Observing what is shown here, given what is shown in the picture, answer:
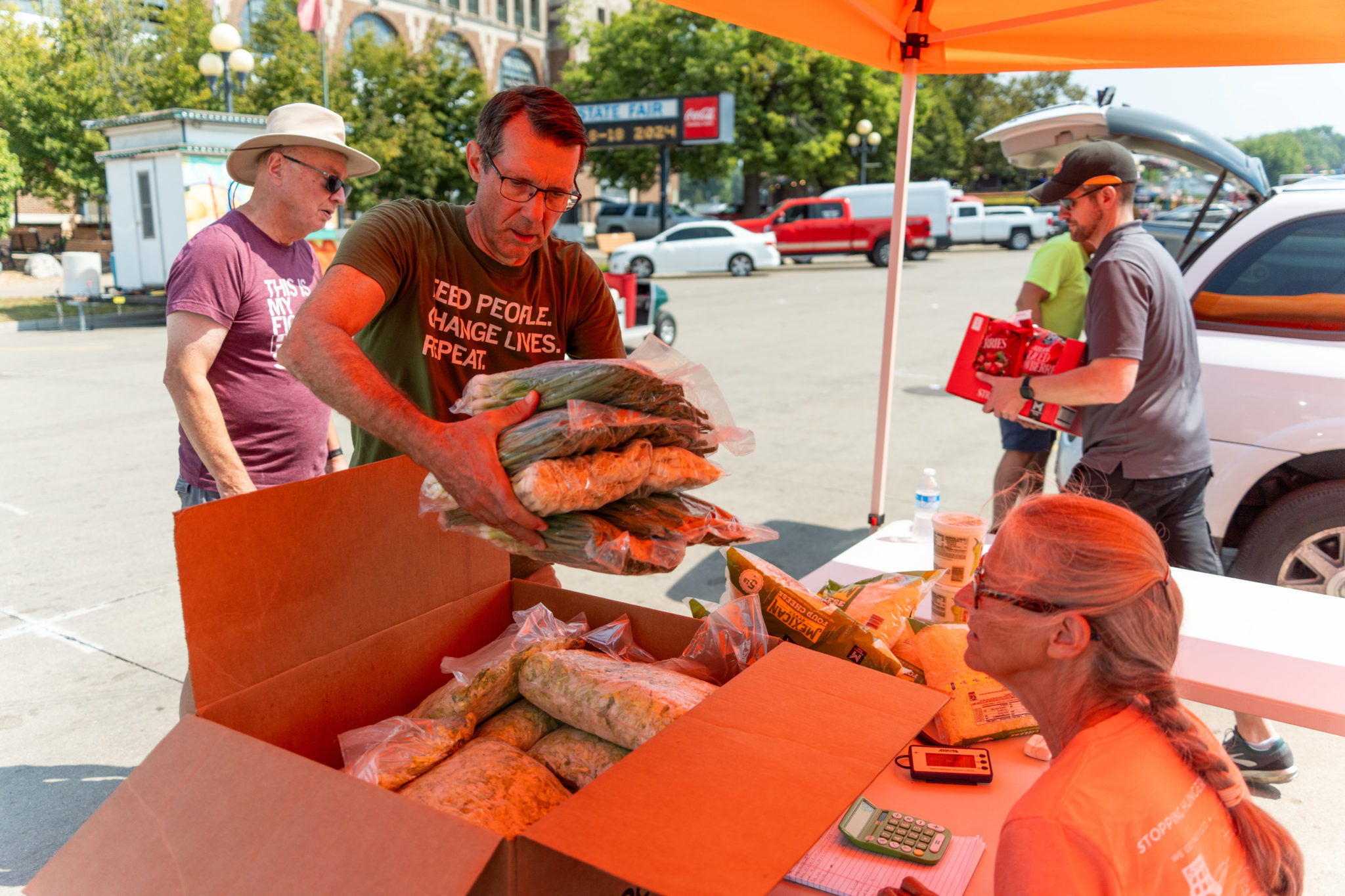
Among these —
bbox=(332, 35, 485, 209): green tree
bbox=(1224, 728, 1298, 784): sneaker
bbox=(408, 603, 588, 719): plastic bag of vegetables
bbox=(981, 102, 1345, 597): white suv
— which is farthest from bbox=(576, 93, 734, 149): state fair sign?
bbox=(408, 603, 588, 719): plastic bag of vegetables

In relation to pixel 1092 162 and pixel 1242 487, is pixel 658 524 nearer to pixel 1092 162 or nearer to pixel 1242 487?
pixel 1092 162

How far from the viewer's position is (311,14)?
687 inches

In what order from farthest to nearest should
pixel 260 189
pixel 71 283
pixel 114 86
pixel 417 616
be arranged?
pixel 114 86 → pixel 71 283 → pixel 260 189 → pixel 417 616

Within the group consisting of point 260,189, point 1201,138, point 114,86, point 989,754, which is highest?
point 114,86

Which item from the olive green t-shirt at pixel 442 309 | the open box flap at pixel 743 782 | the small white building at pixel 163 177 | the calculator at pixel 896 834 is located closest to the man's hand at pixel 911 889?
the calculator at pixel 896 834

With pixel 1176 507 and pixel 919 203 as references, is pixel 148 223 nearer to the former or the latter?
pixel 1176 507

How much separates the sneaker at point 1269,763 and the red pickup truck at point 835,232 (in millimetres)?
27390

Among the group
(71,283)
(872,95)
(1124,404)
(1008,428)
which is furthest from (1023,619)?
(872,95)

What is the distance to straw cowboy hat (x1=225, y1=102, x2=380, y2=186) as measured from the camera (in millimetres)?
3129

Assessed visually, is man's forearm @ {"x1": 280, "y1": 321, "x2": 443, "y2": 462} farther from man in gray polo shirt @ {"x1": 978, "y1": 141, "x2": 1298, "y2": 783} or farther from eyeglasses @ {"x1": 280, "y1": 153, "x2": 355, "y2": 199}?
man in gray polo shirt @ {"x1": 978, "y1": 141, "x2": 1298, "y2": 783}

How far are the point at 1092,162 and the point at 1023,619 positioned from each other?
2.66 metres

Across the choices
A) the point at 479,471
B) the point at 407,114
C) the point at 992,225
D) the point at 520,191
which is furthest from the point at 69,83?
the point at 479,471

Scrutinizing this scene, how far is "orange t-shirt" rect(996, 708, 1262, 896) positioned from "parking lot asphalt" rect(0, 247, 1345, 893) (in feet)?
2.23

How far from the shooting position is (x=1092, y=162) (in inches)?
142
